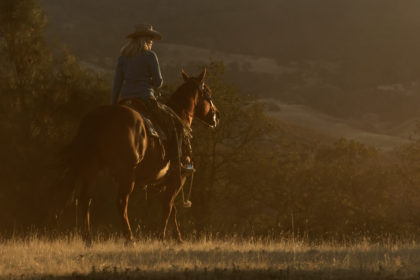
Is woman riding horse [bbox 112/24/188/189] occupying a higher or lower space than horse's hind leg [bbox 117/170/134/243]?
higher

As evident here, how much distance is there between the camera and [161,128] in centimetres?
1286

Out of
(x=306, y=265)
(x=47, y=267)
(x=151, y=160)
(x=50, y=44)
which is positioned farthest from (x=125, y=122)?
(x=50, y=44)

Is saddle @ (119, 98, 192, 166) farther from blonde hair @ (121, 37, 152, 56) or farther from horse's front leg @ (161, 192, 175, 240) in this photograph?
blonde hair @ (121, 37, 152, 56)

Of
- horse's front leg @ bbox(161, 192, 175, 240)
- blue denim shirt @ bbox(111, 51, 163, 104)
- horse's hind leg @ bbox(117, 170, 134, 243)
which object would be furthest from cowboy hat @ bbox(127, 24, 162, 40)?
horse's front leg @ bbox(161, 192, 175, 240)

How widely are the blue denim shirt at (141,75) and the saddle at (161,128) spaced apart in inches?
7.3

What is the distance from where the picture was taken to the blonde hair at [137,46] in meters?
12.8

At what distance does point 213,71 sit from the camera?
44.2m

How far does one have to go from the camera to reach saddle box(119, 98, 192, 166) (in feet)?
40.4

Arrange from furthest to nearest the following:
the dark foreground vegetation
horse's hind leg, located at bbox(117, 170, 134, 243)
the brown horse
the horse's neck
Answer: the dark foreground vegetation < the horse's neck < horse's hind leg, located at bbox(117, 170, 134, 243) < the brown horse

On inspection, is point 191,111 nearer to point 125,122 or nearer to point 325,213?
point 125,122

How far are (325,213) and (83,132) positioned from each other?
41.5m

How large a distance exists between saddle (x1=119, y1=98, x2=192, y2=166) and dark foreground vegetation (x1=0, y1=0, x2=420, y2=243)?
23.4 ft

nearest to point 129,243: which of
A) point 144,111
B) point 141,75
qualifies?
point 144,111

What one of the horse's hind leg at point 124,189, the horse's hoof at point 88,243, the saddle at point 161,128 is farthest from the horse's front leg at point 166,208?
the horse's hoof at point 88,243
